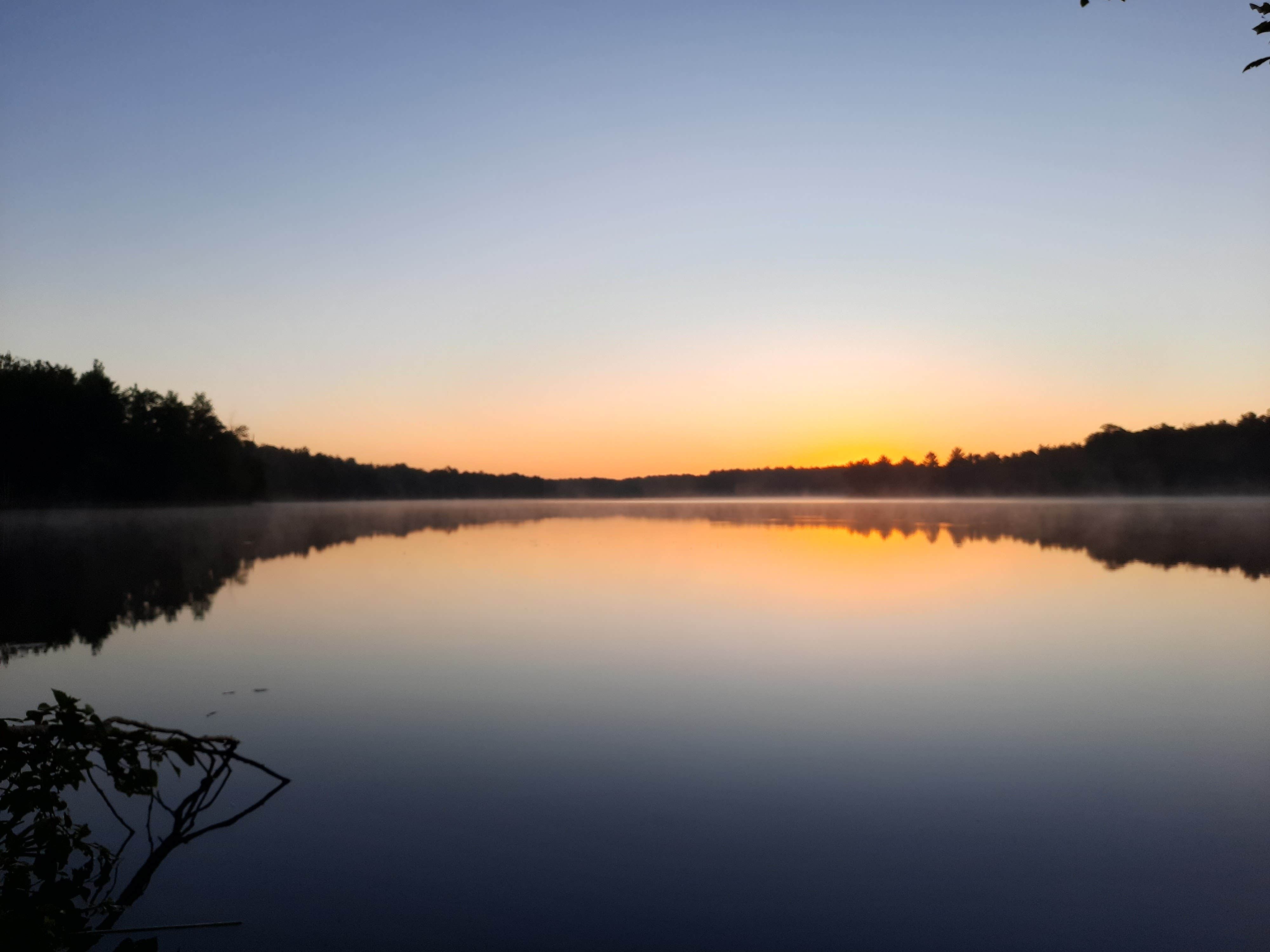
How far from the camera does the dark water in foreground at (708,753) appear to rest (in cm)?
365

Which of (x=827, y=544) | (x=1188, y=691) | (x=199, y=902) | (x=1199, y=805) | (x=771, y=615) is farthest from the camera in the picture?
(x=827, y=544)

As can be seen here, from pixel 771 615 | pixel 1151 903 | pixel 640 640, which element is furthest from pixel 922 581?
pixel 1151 903

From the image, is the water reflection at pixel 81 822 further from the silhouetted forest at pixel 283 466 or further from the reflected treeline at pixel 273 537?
the silhouetted forest at pixel 283 466

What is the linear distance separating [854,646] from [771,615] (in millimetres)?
2188

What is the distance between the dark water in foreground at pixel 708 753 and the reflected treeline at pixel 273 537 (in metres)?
0.25

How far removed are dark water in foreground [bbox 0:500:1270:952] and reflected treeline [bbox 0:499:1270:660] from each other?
0.25 meters

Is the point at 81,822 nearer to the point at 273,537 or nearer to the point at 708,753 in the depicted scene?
the point at 708,753

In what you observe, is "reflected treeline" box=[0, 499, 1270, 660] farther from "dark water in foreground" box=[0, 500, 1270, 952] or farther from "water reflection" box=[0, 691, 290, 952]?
"water reflection" box=[0, 691, 290, 952]

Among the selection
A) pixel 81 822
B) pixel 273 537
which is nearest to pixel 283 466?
pixel 273 537

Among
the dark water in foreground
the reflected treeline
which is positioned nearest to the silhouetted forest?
the reflected treeline

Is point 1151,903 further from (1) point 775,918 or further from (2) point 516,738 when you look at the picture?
(2) point 516,738

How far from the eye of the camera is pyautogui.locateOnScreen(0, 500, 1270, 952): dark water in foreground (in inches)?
144

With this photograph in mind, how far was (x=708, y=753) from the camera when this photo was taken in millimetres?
5738

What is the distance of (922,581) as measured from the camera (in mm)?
15203
